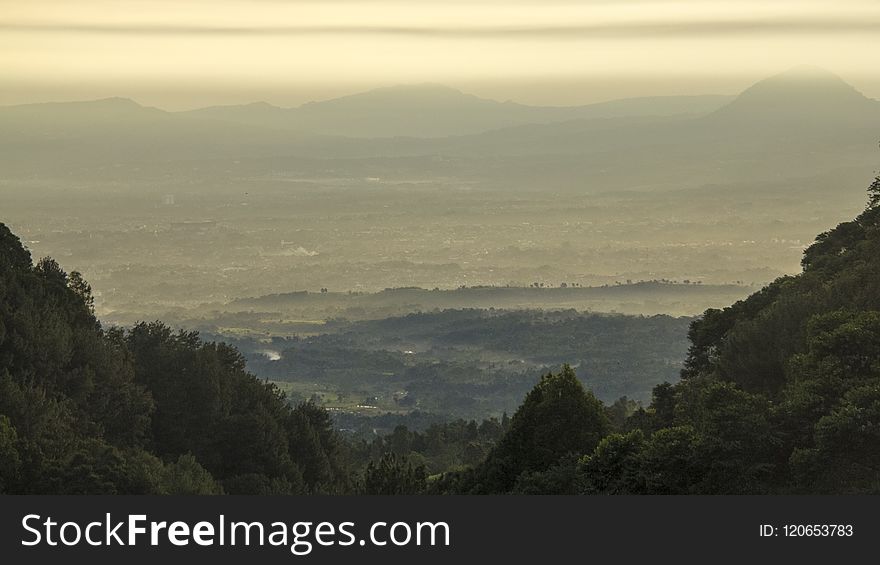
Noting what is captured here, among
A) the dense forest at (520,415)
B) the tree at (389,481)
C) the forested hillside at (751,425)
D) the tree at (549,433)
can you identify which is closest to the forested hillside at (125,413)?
the dense forest at (520,415)

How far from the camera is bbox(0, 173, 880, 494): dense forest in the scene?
25.5 meters

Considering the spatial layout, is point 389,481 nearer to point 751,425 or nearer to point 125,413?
point 751,425

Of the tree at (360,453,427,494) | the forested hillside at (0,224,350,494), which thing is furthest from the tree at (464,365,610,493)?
the forested hillside at (0,224,350,494)

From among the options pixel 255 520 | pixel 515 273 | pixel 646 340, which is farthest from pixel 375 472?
pixel 515 273

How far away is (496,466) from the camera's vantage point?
102ft

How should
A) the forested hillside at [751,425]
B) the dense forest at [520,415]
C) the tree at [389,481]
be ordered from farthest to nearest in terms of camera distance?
the tree at [389,481] < the dense forest at [520,415] < the forested hillside at [751,425]

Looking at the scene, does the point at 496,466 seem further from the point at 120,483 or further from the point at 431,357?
the point at 431,357

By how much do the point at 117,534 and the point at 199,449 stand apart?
2087 cm

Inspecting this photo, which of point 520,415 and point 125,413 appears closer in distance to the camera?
point 520,415

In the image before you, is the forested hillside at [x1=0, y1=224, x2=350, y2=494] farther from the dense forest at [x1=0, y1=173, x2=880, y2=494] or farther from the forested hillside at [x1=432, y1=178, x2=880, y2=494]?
the forested hillside at [x1=432, y1=178, x2=880, y2=494]

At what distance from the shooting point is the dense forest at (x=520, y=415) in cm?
2552

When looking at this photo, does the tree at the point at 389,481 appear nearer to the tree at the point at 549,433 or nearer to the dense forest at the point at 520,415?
the dense forest at the point at 520,415

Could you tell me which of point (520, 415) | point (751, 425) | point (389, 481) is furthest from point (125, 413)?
point (751, 425)

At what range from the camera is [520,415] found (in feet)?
104
